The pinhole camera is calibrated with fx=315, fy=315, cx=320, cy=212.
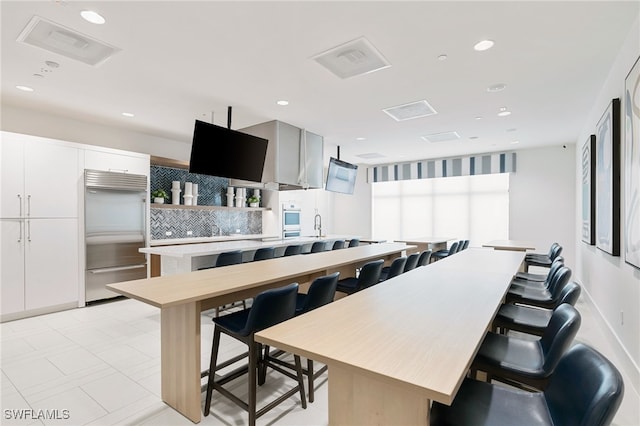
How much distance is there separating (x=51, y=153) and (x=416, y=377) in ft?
17.8

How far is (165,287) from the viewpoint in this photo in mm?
2096

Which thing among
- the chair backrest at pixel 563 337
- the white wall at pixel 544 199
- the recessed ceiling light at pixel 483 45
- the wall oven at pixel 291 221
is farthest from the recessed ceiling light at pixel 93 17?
the white wall at pixel 544 199

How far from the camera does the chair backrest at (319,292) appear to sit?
2318 mm

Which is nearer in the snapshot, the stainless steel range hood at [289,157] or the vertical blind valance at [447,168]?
the stainless steel range hood at [289,157]

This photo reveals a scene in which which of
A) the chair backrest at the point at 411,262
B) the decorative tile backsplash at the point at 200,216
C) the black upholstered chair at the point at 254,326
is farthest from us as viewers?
the decorative tile backsplash at the point at 200,216

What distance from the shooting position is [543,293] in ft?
9.88

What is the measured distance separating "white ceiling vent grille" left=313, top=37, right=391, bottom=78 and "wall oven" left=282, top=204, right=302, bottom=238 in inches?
190

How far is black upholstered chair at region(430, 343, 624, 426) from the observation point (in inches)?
39.9

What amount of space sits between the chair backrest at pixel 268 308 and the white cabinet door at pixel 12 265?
395cm

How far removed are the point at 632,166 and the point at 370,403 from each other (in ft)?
8.97

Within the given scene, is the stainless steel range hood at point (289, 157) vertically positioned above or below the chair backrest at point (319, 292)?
above

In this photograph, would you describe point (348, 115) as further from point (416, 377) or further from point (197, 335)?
point (416, 377)

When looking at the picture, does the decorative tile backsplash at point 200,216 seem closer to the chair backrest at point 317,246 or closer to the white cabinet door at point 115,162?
the white cabinet door at point 115,162

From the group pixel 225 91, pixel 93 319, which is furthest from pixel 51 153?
pixel 225 91
